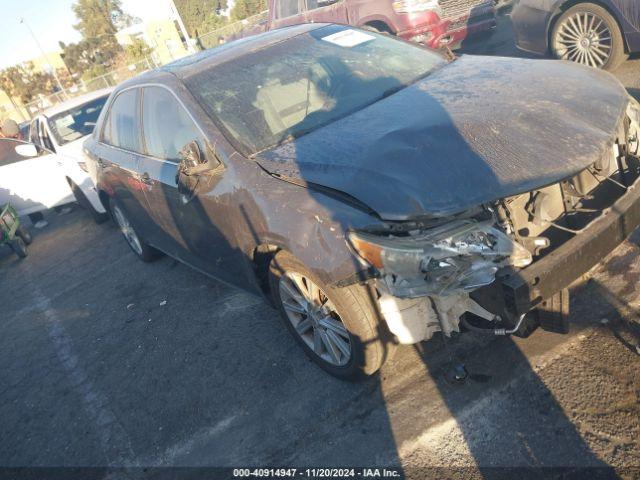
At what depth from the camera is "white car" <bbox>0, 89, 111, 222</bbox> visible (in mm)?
7387

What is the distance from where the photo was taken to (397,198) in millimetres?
2244

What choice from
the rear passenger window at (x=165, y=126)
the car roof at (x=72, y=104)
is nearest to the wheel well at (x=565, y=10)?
the rear passenger window at (x=165, y=126)

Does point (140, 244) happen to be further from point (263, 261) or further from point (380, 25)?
point (380, 25)

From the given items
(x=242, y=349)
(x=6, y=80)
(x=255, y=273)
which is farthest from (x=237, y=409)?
(x=6, y=80)

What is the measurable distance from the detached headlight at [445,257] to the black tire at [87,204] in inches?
251

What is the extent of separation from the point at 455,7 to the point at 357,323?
7007 mm

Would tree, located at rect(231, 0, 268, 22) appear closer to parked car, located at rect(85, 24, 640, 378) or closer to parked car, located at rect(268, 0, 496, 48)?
parked car, located at rect(268, 0, 496, 48)

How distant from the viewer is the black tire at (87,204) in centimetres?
757

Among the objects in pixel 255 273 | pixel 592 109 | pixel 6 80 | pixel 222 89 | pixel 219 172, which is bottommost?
pixel 255 273

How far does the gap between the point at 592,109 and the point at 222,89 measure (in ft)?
7.16

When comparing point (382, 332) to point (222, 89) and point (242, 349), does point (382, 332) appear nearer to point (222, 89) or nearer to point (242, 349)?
point (242, 349)

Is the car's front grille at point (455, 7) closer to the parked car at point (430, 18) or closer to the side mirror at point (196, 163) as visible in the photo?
the parked car at point (430, 18)

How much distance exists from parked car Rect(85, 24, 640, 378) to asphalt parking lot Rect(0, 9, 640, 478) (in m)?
0.29

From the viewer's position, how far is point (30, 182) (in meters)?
8.05
